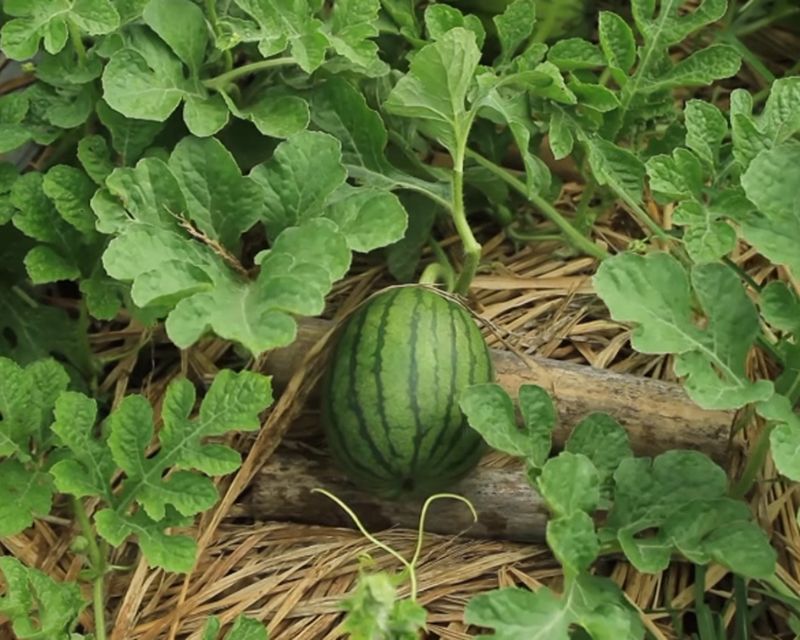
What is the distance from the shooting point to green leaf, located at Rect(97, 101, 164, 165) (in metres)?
1.65

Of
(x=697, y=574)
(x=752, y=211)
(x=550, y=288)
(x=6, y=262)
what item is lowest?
(x=697, y=574)

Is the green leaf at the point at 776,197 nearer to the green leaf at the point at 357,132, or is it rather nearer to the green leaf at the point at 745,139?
the green leaf at the point at 745,139

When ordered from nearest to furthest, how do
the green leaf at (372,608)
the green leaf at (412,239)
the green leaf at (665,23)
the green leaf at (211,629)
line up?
the green leaf at (372,608), the green leaf at (211,629), the green leaf at (665,23), the green leaf at (412,239)

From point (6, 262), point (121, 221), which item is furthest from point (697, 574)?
point (6, 262)

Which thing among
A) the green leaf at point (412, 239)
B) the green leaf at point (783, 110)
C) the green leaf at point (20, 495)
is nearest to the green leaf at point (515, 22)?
the green leaf at point (412, 239)

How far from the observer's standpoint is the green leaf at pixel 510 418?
1.50 m

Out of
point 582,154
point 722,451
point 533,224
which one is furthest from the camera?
point 533,224

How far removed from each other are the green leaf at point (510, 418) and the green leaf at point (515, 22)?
57 cm

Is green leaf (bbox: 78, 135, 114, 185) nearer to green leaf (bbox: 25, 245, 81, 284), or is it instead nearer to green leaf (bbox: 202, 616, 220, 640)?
green leaf (bbox: 25, 245, 81, 284)

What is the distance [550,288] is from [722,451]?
40 centimetres

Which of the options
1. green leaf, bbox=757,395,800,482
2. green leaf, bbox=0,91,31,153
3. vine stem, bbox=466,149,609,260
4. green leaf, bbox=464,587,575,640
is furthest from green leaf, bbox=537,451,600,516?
Result: green leaf, bbox=0,91,31,153

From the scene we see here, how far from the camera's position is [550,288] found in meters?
1.95

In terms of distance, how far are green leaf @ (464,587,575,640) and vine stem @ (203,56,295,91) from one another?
0.79 m

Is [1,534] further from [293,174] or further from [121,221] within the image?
[293,174]
